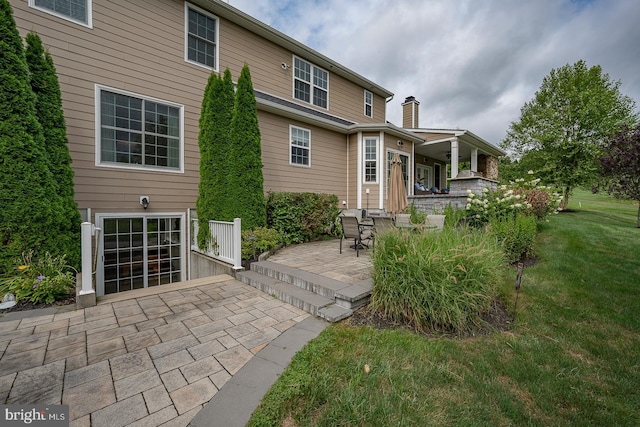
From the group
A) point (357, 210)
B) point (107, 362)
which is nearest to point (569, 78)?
point (357, 210)

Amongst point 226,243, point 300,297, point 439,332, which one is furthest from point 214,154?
point 439,332

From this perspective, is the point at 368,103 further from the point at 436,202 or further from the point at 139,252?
the point at 139,252

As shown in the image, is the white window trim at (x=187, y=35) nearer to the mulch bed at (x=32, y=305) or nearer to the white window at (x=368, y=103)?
the mulch bed at (x=32, y=305)

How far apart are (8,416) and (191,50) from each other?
8.42 meters

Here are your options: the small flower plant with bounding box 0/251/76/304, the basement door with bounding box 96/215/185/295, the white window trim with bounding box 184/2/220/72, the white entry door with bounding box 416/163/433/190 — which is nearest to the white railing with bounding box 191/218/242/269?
the basement door with bounding box 96/215/185/295

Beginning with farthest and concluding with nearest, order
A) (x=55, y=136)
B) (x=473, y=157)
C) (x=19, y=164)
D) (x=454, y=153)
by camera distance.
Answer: (x=473, y=157), (x=454, y=153), (x=55, y=136), (x=19, y=164)

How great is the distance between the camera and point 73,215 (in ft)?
15.1

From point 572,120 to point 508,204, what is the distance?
38.0ft

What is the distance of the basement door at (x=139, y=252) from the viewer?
6.23m

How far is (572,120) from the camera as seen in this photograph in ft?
45.1

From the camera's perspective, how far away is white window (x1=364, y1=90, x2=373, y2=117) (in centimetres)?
1286

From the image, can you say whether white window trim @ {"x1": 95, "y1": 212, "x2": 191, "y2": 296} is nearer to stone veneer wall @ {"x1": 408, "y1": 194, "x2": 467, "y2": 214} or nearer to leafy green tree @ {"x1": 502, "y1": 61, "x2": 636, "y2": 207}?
stone veneer wall @ {"x1": 408, "y1": 194, "x2": 467, "y2": 214}

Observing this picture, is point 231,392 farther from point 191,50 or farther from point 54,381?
point 191,50

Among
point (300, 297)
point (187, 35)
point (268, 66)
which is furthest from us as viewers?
point (268, 66)
